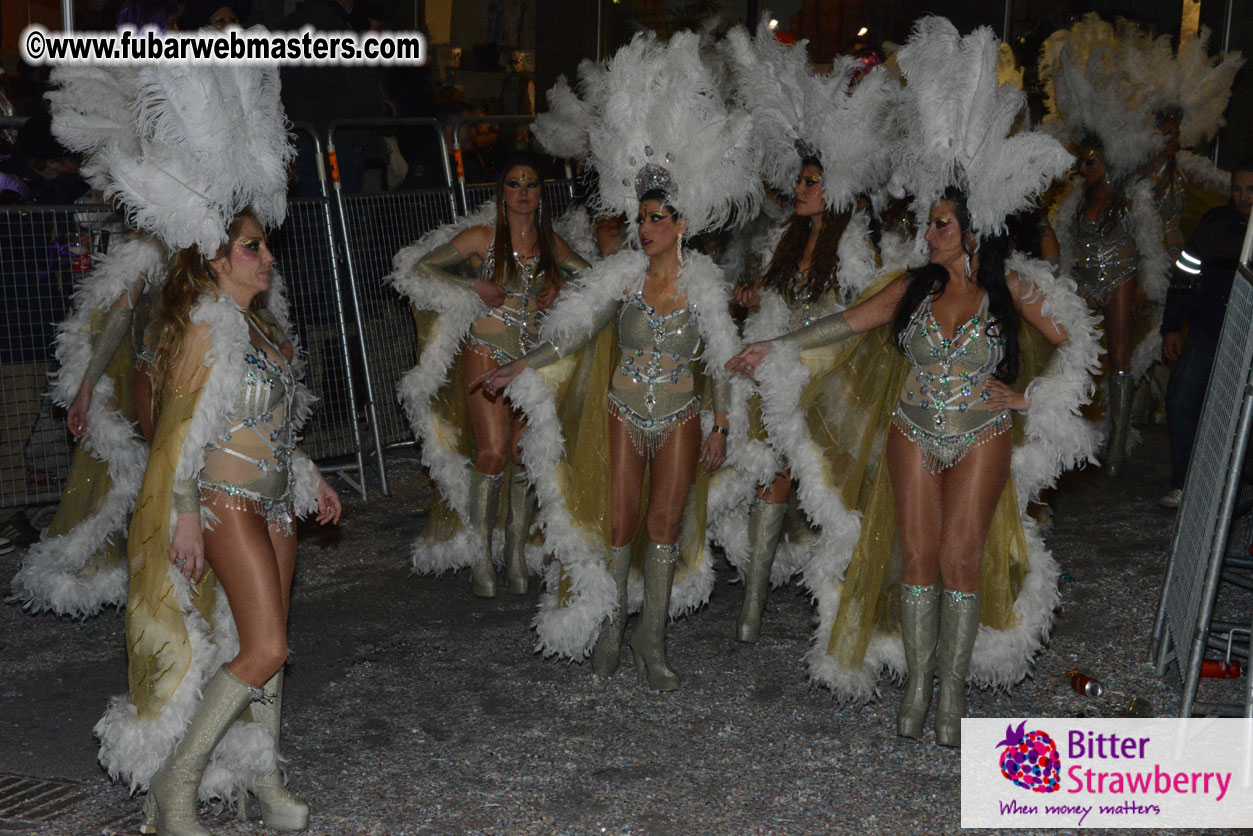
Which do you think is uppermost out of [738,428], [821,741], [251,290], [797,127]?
[797,127]

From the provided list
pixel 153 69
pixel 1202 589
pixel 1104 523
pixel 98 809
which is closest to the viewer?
pixel 153 69

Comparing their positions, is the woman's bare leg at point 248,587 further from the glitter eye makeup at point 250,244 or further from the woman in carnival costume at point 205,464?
the glitter eye makeup at point 250,244

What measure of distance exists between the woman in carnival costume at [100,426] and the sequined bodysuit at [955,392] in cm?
322

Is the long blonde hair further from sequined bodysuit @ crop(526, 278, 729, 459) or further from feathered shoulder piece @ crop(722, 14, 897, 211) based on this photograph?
feathered shoulder piece @ crop(722, 14, 897, 211)

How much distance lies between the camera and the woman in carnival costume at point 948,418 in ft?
14.6

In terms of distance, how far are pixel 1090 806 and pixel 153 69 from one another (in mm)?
3717

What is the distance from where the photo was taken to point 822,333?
4.80 meters

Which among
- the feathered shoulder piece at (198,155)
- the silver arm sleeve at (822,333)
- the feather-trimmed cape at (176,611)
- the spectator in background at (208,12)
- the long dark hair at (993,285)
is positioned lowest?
the feather-trimmed cape at (176,611)

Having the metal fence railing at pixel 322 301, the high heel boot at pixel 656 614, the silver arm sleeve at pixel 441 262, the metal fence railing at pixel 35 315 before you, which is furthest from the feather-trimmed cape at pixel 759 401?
the metal fence railing at pixel 35 315

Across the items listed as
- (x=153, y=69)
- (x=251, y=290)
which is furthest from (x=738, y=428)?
(x=153, y=69)

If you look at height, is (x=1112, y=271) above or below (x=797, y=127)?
below

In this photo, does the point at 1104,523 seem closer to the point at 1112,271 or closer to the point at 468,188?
the point at 1112,271

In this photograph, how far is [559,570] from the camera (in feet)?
17.1

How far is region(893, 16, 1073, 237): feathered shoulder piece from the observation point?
172 inches
